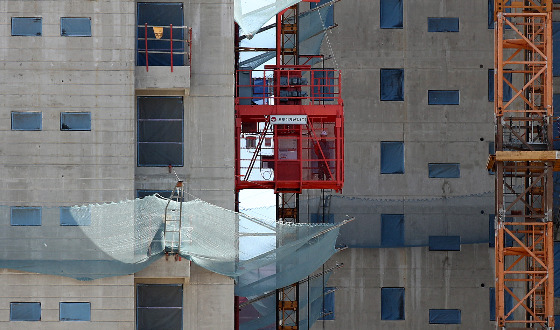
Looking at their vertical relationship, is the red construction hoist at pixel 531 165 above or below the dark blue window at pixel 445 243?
above

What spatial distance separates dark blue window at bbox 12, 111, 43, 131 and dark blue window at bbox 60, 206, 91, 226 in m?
2.97

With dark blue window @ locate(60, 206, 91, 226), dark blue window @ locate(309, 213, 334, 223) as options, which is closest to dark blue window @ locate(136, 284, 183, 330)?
dark blue window @ locate(60, 206, 91, 226)

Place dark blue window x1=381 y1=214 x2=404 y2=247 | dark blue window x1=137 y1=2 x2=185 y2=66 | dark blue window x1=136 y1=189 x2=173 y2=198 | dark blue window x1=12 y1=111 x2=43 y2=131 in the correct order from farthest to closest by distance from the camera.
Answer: dark blue window x1=381 y1=214 x2=404 y2=247, dark blue window x1=137 y1=2 x2=185 y2=66, dark blue window x1=136 y1=189 x2=173 y2=198, dark blue window x1=12 y1=111 x2=43 y2=131

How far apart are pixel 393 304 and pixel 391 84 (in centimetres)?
1108

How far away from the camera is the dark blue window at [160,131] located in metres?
50.9

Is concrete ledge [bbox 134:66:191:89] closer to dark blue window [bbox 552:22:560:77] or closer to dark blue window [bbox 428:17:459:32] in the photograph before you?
dark blue window [bbox 428:17:459:32]

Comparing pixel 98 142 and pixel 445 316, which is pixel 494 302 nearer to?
pixel 445 316

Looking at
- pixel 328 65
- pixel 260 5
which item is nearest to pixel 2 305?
pixel 260 5

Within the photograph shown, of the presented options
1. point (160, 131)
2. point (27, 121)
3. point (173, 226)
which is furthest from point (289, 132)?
point (27, 121)

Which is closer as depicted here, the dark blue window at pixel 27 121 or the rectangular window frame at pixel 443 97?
the dark blue window at pixel 27 121

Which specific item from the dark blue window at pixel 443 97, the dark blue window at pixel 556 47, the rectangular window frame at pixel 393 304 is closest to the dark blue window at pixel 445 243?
the rectangular window frame at pixel 393 304

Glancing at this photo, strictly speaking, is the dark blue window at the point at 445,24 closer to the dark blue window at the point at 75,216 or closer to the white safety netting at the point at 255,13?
the white safety netting at the point at 255,13

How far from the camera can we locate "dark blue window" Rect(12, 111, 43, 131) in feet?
164

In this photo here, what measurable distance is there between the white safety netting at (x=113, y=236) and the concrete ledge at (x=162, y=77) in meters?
4.11
